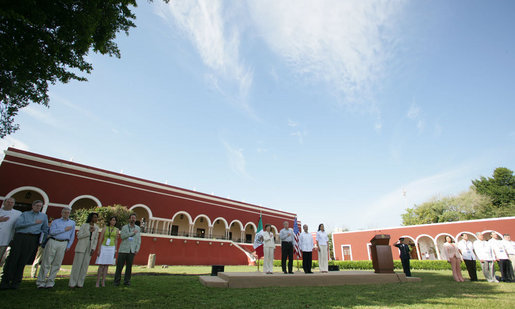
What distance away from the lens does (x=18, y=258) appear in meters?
4.47

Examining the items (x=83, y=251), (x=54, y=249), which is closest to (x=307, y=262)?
(x=83, y=251)

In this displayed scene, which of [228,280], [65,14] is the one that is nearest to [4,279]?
[228,280]

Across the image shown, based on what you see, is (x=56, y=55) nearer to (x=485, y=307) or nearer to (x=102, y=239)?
(x=102, y=239)

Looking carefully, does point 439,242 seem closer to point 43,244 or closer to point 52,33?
point 43,244

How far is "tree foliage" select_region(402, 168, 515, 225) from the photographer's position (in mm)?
28578

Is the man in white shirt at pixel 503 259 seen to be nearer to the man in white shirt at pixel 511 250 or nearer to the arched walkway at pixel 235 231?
the man in white shirt at pixel 511 250

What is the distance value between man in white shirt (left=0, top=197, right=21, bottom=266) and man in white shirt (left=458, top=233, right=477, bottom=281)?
11.0 metres

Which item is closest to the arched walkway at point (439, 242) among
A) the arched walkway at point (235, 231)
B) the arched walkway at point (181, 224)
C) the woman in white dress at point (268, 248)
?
the arched walkway at point (235, 231)

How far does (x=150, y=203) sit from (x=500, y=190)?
37.6 metres

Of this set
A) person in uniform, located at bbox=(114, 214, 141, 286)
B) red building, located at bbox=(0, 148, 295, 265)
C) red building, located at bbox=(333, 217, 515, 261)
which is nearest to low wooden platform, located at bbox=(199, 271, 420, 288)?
person in uniform, located at bbox=(114, 214, 141, 286)

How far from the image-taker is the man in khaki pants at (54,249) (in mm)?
4602

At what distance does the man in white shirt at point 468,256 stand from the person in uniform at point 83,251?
9.77 meters

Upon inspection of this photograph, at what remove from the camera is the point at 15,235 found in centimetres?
461

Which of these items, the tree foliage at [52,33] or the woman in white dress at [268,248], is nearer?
the tree foliage at [52,33]
